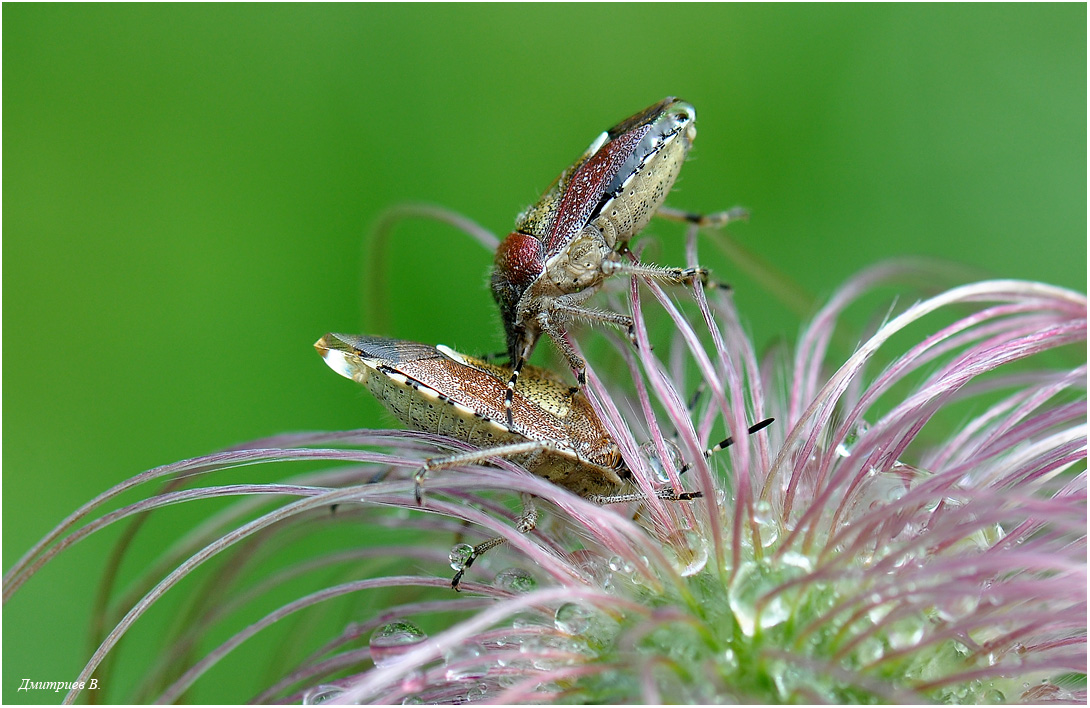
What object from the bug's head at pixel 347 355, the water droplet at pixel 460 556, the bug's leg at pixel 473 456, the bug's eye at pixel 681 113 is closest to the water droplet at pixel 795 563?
the bug's leg at pixel 473 456

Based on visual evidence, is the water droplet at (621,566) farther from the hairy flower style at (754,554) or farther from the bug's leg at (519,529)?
the bug's leg at (519,529)

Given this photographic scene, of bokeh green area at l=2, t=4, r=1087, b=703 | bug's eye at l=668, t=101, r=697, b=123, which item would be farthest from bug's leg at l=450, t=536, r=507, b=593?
bokeh green area at l=2, t=4, r=1087, b=703

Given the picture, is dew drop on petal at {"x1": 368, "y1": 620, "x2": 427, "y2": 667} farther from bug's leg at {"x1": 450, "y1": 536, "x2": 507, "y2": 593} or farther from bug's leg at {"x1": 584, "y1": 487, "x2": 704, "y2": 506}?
bug's leg at {"x1": 584, "y1": 487, "x2": 704, "y2": 506}

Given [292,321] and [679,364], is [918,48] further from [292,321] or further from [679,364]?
[292,321]

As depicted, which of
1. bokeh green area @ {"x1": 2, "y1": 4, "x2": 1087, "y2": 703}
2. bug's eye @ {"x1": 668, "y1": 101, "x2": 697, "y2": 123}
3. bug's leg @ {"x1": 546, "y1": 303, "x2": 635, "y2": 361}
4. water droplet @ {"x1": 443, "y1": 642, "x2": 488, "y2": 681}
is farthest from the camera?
bokeh green area @ {"x1": 2, "y1": 4, "x2": 1087, "y2": 703}

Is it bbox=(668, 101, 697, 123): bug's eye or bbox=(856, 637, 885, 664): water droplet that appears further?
bbox=(668, 101, 697, 123): bug's eye

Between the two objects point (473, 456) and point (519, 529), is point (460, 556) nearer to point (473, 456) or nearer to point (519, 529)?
point (519, 529)

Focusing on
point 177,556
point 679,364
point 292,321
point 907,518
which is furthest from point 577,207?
point 292,321

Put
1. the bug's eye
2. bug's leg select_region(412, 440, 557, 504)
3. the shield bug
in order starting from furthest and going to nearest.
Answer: the bug's eye < the shield bug < bug's leg select_region(412, 440, 557, 504)
